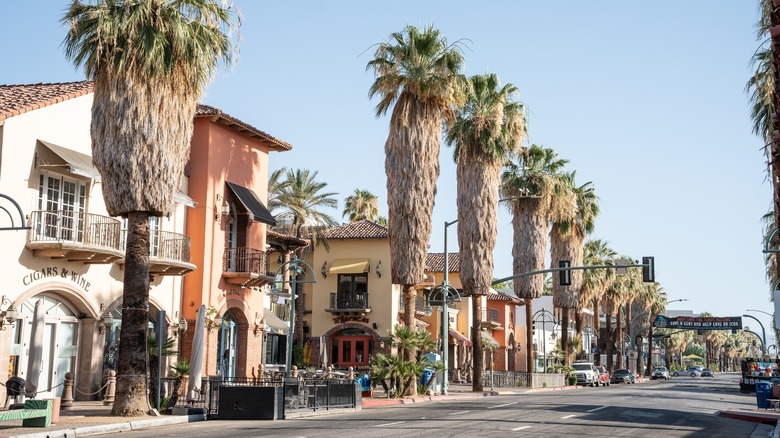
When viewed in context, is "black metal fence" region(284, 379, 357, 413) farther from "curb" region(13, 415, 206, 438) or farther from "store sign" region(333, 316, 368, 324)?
"store sign" region(333, 316, 368, 324)

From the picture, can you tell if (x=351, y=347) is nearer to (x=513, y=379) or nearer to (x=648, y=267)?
(x=513, y=379)

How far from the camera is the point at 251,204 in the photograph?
35.1m

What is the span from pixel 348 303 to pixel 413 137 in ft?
65.0

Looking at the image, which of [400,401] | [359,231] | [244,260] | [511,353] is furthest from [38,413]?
[511,353]

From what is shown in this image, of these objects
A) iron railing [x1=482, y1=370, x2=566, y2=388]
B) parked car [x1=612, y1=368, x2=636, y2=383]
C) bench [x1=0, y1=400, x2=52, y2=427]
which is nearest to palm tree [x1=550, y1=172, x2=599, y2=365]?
iron railing [x1=482, y1=370, x2=566, y2=388]

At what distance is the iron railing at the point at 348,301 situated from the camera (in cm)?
5447

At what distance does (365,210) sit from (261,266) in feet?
139

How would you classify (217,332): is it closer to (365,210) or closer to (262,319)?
(262,319)

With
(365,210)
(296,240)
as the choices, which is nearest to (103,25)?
(296,240)

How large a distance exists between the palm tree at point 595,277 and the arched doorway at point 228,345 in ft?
115

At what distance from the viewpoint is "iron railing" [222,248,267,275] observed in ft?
116

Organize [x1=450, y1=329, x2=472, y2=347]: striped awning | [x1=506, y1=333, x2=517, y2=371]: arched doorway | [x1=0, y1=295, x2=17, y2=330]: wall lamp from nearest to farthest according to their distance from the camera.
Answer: [x1=0, y1=295, x2=17, y2=330]: wall lamp < [x1=450, y1=329, x2=472, y2=347]: striped awning < [x1=506, y1=333, x2=517, y2=371]: arched doorway

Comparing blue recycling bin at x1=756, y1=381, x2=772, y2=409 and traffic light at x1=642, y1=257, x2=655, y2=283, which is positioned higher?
traffic light at x1=642, y1=257, x2=655, y2=283

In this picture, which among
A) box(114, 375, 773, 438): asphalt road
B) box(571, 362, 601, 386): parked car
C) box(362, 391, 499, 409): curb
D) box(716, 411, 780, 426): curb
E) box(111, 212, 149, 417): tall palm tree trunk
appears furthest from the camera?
box(571, 362, 601, 386): parked car
